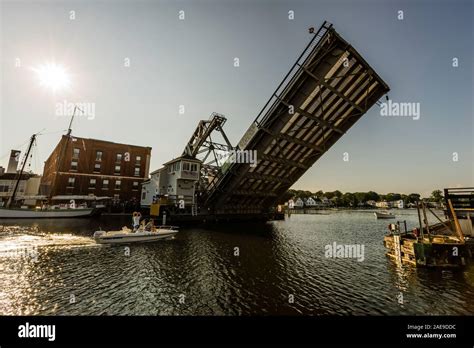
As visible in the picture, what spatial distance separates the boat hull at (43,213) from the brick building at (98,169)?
831cm

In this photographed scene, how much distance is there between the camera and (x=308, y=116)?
19125 mm

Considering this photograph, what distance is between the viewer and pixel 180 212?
95.2 feet

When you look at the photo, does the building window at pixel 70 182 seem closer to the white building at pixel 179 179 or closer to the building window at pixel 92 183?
the building window at pixel 92 183

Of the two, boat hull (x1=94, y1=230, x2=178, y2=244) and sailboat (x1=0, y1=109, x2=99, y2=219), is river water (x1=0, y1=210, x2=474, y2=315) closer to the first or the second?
boat hull (x1=94, y1=230, x2=178, y2=244)

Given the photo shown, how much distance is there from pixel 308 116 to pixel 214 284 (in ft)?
53.0

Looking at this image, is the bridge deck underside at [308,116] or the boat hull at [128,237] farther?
the bridge deck underside at [308,116]

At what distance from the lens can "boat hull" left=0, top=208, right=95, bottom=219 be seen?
1200 inches

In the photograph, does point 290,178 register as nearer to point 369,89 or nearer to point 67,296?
point 369,89

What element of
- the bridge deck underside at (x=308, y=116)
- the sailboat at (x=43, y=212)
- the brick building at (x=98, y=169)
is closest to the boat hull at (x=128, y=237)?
the bridge deck underside at (x=308, y=116)

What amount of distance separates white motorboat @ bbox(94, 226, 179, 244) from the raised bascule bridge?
1010 cm

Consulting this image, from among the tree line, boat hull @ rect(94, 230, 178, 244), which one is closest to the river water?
boat hull @ rect(94, 230, 178, 244)

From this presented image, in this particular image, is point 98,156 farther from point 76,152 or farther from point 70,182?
point 70,182

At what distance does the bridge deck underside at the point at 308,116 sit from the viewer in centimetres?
1620

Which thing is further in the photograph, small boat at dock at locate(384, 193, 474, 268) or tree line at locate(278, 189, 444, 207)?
tree line at locate(278, 189, 444, 207)
